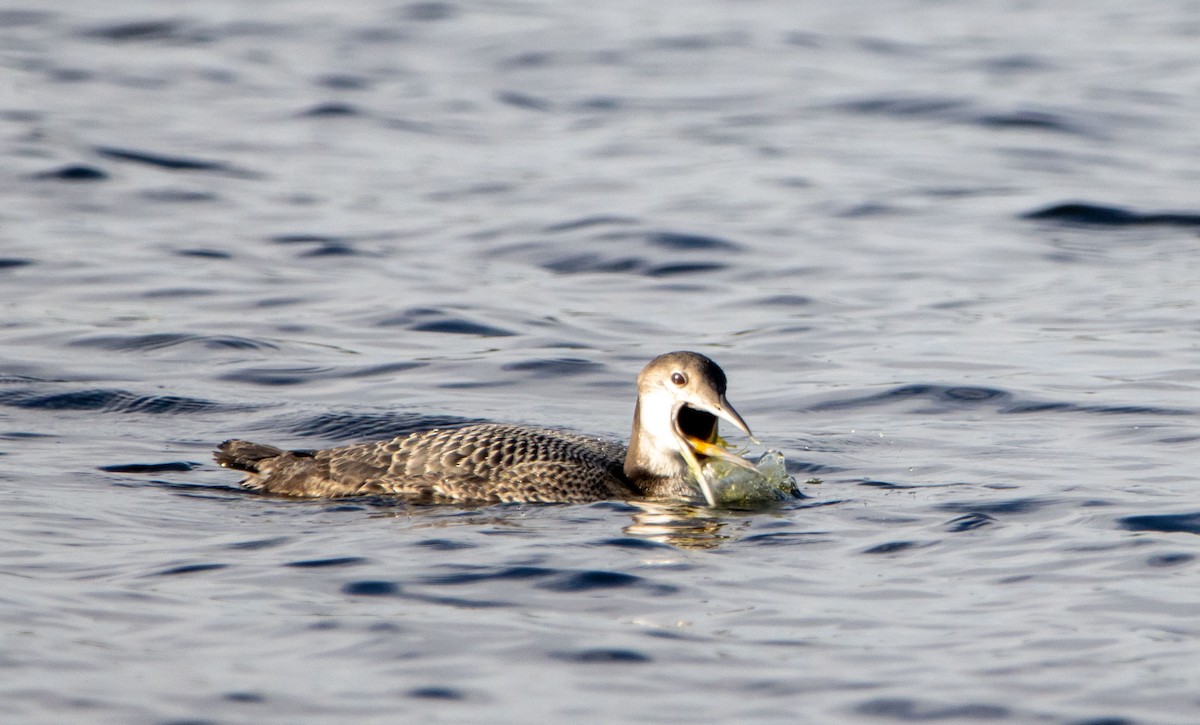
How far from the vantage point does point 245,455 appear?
9.45 m

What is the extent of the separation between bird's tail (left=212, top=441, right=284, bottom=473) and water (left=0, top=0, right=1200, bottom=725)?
0.47ft

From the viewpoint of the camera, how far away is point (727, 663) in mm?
6691

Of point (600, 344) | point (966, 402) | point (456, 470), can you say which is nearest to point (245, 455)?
point (456, 470)

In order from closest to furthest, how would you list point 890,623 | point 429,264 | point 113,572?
point 890,623 < point 113,572 < point 429,264

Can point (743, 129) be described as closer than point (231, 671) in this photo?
No

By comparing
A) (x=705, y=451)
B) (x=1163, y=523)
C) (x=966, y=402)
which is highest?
(x=705, y=451)

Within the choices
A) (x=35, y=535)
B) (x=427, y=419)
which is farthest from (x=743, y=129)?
(x=35, y=535)

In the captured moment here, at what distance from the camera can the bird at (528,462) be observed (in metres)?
9.10

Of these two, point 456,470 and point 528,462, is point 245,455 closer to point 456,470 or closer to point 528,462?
point 456,470

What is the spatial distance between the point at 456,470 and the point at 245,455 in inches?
44.4

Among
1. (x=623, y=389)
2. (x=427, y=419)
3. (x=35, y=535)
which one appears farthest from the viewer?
(x=623, y=389)

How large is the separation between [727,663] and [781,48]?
66.3ft

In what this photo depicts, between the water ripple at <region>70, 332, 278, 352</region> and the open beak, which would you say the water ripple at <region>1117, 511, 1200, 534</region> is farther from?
the water ripple at <region>70, 332, 278, 352</region>

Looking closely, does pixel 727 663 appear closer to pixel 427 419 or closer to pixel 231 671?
pixel 231 671
